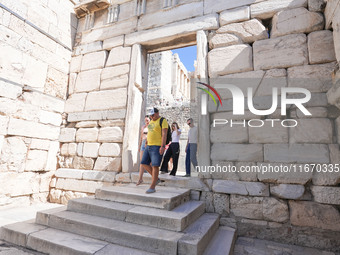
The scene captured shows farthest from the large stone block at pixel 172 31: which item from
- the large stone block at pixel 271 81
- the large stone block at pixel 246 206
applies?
the large stone block at pixel 246 206

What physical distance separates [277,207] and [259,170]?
0.65m

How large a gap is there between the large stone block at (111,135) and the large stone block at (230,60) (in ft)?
8.53

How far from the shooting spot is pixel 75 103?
5.49 metres

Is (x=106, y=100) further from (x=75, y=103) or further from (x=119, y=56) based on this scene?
(x=119, y=56)

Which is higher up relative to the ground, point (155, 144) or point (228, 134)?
point (228, 134)

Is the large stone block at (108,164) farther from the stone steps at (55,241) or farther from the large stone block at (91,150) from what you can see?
the stone steps at (55,241)

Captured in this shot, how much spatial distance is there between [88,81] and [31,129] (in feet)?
6.29

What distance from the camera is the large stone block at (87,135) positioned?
501cm

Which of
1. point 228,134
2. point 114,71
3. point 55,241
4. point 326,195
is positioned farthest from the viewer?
point 114,71

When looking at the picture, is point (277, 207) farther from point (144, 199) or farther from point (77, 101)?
point (77, 101)

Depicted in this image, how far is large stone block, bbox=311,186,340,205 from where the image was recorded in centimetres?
295

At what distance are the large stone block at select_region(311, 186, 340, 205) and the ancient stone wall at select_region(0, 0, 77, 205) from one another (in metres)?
6.02

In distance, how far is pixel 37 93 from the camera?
4.92m

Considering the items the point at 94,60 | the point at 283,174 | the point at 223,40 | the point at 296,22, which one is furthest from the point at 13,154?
the point at 296,22
